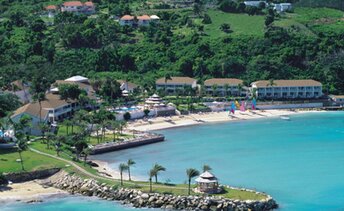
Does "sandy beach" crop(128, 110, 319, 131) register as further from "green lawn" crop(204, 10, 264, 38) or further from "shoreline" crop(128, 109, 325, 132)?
"green lawn" crop(204, 10, 264, 38)

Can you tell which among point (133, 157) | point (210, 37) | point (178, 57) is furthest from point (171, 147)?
point (210, 37)

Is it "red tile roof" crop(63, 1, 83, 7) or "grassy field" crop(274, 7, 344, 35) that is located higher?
"red tile roof" crop(63, 1, 83, 7)

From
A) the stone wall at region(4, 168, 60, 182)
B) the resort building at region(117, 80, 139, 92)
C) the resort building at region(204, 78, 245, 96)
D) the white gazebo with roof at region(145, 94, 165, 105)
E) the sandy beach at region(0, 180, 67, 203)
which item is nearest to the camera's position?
the sandy beach at region(0, 180, 67, 203)

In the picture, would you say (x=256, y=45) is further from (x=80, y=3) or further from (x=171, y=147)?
(x=171, y=147)

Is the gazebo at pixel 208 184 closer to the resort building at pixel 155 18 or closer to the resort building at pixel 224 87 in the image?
the resort building at pixel 224 87

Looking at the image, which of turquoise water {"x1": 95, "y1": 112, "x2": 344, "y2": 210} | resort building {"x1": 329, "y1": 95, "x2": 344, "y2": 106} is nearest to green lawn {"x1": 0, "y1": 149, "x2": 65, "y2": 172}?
turquoise water {"x1": 95, "y1": 112, "x2": 344, "y2": 210}
